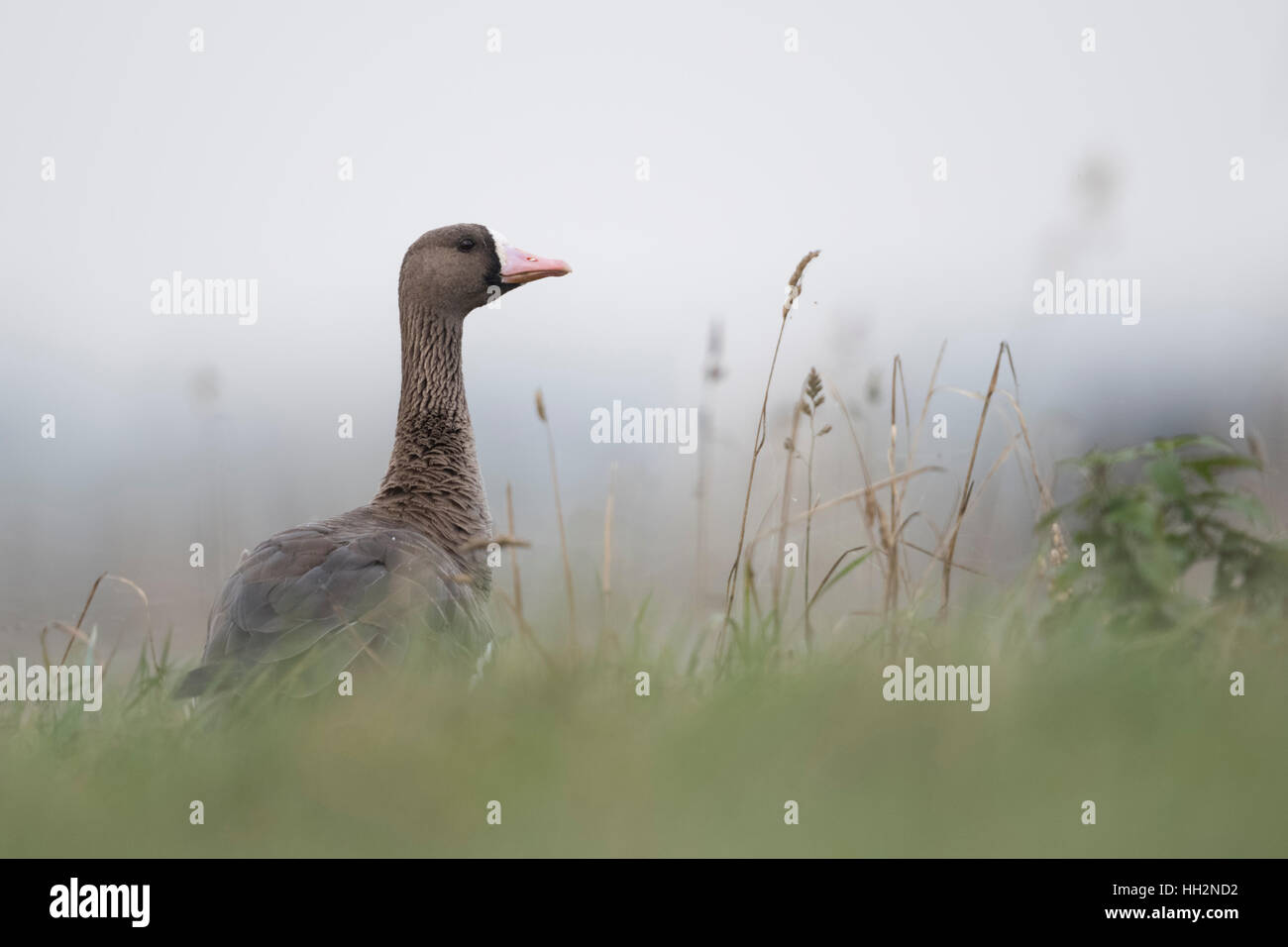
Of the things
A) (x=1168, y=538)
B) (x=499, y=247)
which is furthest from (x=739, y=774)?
(x=499, y=247)

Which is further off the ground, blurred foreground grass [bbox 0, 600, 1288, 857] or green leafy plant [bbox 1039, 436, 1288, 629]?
green leafy plant [bbox 1039, 436, 1288, 629]

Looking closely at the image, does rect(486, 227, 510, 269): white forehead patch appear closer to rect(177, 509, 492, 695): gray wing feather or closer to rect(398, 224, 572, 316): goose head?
rect(398, 224, 572, 316): goose head

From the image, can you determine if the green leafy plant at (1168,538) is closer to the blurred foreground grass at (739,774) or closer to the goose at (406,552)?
the blurred foreground grass at (739,774)

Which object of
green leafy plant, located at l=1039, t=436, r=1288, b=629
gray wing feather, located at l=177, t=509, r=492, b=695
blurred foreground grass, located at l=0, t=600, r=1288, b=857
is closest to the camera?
blurred foreground grass, located at l=0, t=600, r=1288, b=857

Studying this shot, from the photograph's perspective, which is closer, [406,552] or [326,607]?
[326,607]

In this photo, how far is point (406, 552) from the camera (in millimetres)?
4887

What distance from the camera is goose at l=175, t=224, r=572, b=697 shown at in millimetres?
4176

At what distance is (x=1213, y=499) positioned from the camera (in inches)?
134

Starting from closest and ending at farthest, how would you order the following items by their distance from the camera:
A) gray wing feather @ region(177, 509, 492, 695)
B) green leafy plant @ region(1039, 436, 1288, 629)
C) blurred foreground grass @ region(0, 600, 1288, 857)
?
blurred foreground grass @ region(0, 600, 1288, 857), green leafy plant @ region(1039, 436, 1288, 629), gray wing feather @ region(177, 509, 492, 695)

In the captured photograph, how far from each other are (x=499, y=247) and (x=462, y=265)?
0.27m

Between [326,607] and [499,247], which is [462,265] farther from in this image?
[326,607]

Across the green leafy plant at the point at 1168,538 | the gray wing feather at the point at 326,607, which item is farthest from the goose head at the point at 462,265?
the green leafy plant at the point at 1168,538

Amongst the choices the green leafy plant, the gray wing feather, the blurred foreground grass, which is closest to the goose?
the gray wing feather

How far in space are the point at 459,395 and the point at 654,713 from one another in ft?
14.2
